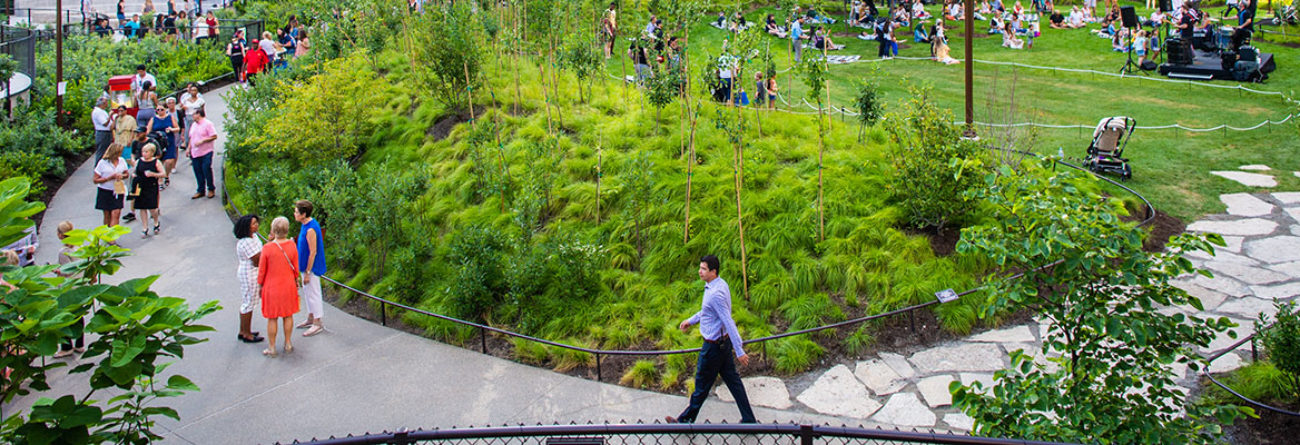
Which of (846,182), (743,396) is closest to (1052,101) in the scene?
(846,182)

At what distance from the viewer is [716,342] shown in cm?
696

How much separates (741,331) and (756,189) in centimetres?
283

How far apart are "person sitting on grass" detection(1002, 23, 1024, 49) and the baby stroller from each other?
14.2 metres

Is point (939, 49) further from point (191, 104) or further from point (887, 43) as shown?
point (191, 104)

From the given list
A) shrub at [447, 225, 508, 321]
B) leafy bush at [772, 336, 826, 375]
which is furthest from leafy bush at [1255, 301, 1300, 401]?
shrub at [447, 225, 508, 321]

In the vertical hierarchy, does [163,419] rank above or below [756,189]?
below

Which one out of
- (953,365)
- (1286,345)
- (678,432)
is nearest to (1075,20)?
(953,365)

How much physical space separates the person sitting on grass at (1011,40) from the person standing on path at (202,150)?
22404 mm

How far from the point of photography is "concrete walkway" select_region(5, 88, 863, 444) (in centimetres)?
770

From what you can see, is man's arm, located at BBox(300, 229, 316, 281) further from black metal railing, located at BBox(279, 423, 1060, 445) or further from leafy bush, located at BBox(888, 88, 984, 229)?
leafy bush, located at BBox(888, 88, 984, 229)

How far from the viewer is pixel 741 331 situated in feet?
29.5

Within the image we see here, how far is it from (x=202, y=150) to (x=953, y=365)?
11346mm

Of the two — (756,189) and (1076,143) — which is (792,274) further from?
(1076,143)

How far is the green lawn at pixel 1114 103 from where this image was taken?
528 inches
